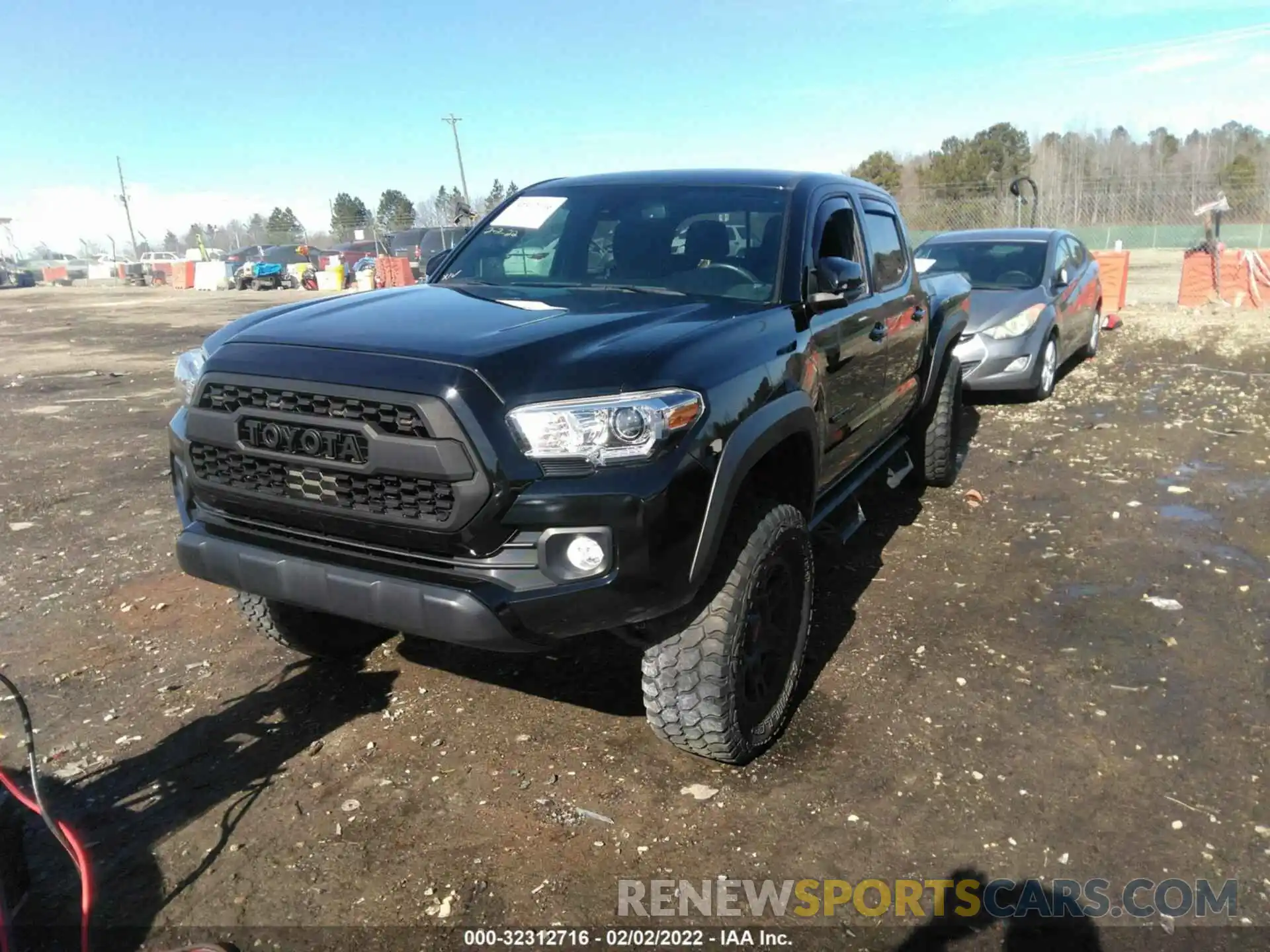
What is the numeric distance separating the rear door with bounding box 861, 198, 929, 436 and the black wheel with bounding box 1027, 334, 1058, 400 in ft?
13.8

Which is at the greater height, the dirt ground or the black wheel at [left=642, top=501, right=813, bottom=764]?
the black wheel at [left=642, top=501, right=813, bottom=764]

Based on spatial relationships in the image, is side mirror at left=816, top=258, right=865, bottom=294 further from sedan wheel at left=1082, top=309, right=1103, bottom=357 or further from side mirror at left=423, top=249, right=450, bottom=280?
sedan wheel at left=1082, top=309, right=1103, bottom=357

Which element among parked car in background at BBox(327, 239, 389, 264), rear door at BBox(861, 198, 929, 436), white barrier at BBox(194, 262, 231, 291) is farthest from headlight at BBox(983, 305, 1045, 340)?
white barrier at BBox(194, 262, 231, 291)

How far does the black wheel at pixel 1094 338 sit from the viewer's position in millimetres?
11422

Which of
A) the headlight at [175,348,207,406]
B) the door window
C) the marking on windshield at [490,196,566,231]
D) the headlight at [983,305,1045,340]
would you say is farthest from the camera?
the door window

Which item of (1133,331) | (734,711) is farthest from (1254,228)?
(734,711)

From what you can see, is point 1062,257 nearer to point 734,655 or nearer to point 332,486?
point 734,655

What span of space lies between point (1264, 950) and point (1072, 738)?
3.23ft

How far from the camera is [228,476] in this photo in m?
2.93

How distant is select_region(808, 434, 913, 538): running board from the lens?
4.01 m

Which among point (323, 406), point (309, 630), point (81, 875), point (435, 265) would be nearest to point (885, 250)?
point (435, 265)

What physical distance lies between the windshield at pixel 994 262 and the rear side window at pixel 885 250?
469 centimetres

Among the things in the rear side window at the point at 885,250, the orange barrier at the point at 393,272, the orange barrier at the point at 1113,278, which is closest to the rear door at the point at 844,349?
the rear side window at the point at 885,250

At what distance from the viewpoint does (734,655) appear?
9.48 ft
